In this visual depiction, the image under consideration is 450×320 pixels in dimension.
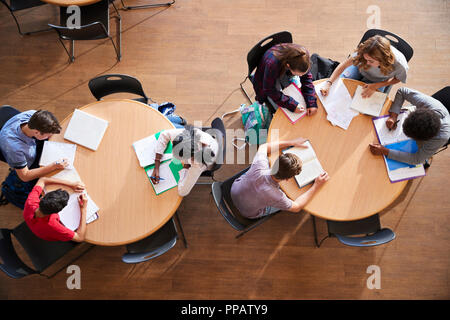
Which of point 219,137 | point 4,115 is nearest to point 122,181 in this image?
point 219,137

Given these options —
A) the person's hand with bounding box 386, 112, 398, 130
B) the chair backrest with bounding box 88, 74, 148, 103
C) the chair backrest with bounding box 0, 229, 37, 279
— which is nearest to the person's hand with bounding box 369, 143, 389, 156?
the person's hand with bounding box 386, 112, 398, 130

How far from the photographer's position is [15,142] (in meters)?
2.32

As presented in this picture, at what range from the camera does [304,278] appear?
296 cm

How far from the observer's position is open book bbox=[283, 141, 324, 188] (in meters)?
2.29

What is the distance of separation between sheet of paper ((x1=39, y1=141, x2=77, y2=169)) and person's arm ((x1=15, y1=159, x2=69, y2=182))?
42 millimetres

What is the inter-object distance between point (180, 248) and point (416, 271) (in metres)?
2.33

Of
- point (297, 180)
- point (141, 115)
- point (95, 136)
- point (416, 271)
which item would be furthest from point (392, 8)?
point (95, 136)

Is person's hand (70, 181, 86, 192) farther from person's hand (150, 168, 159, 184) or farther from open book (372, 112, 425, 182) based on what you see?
open book (372, 112, 425, 182)

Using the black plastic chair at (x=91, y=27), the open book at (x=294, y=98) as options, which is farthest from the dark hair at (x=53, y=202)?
the open book at (x=294, y=98)

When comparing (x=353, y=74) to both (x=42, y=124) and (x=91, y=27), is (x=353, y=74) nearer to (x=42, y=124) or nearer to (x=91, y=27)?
(x=91, y=27)

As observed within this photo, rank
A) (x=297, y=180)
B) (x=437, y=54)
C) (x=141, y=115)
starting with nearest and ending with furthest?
(x=297, y=180)
(x=141, y=115)
(x=437, y=54)

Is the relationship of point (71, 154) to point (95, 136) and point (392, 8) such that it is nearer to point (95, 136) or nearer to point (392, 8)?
point (95, 136)

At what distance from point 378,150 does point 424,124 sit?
0.35m

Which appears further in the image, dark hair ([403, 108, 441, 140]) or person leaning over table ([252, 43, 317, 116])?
person leaning over table ([252, 43, 317, 116])
